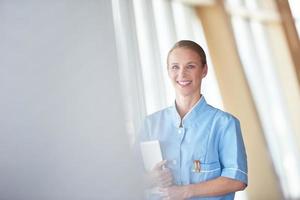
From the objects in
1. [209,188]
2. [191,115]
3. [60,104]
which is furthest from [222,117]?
[60,104]

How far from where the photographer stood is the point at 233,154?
3.01ft

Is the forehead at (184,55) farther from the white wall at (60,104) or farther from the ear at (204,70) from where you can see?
the white wall at (60,104)

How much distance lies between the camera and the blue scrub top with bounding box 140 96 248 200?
92 centimetres

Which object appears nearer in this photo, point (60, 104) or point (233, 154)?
point (233, 154)

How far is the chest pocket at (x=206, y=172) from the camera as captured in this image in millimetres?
918

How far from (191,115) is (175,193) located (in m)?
0.22

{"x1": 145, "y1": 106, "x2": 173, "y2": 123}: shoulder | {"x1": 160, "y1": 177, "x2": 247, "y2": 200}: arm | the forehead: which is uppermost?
the forehead

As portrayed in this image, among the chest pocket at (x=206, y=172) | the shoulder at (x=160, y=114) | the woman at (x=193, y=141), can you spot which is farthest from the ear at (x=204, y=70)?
the chest pocket at (x=206, y=172)

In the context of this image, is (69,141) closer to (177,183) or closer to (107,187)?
(107,187)

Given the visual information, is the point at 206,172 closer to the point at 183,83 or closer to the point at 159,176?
the point at 159,176

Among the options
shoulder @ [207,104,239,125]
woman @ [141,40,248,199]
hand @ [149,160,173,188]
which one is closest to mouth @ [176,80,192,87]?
woman @ [141,40,248,199]

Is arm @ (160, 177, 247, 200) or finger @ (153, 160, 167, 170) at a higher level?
finger @ (153, 160, 167, 170)

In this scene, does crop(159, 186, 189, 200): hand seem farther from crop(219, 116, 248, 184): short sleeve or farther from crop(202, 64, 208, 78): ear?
crop(202, 64, 208, 78): ear

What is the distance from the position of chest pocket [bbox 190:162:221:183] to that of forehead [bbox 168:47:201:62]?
0.29 m
